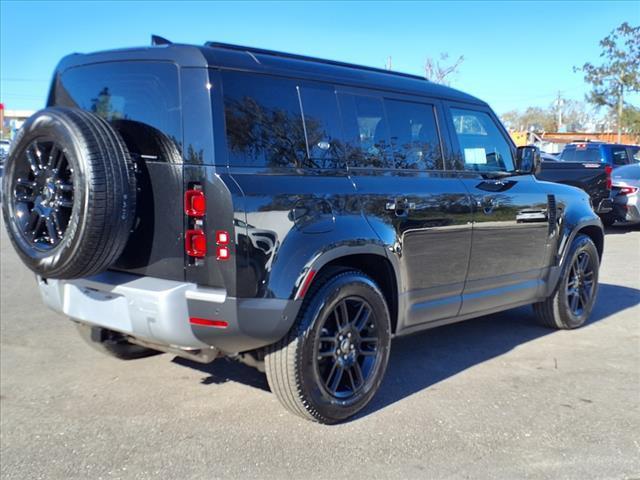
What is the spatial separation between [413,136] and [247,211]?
1699mm

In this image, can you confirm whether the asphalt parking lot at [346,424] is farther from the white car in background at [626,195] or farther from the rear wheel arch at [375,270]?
the white car in background at [626,195]

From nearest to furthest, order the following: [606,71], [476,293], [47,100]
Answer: [47,100], [476,293], [606,71]

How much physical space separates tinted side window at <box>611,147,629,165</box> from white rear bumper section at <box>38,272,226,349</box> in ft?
48.9

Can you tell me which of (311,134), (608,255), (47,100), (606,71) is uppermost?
(606,71)

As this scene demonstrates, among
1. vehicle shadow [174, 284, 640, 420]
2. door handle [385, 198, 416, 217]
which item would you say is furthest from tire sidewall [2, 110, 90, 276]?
door handle [385, 198, 416, 217]

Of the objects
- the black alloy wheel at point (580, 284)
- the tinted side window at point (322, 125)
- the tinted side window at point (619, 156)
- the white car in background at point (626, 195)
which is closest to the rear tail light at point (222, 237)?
the tinted side window at point (322, 125)

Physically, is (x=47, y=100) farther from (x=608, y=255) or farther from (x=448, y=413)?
(x=608, y=255)

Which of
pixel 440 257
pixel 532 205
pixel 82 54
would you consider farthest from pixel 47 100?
pixel 532 205

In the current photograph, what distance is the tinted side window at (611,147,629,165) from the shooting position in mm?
15609

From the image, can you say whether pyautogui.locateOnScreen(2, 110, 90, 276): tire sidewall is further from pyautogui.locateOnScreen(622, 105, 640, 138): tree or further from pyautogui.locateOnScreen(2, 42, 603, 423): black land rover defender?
pyautogui.locateOnScreen(622, 105, 640, 138): tree

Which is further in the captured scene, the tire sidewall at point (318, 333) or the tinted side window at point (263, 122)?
the tire sidewall at point (318, 333)

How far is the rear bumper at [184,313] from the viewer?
3098 millimetres

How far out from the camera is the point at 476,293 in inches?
182

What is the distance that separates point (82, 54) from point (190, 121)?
47.6 inches
